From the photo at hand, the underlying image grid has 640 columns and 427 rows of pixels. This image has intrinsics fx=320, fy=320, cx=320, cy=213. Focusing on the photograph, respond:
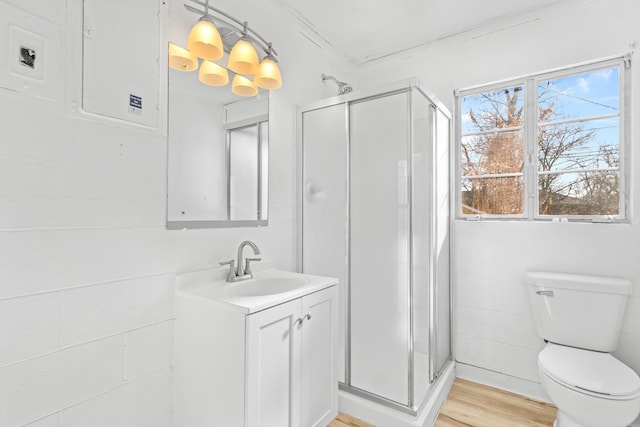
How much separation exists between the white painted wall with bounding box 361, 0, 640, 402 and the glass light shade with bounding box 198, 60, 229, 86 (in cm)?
155

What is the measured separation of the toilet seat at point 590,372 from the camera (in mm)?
1416

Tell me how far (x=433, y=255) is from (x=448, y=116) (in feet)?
3.42

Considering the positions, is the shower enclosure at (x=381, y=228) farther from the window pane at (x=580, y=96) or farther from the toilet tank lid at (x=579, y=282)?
the window pane at (x=580, y=96)

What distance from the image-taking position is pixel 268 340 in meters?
1.29

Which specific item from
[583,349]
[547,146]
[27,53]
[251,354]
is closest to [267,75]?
[27,53]

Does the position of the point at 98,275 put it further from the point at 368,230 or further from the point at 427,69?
the point at 427,69

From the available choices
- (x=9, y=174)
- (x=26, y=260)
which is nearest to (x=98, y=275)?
(x=26, y=260)

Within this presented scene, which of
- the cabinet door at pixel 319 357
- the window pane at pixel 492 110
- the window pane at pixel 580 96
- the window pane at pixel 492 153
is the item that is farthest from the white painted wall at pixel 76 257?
the window pane at pixel 580 96

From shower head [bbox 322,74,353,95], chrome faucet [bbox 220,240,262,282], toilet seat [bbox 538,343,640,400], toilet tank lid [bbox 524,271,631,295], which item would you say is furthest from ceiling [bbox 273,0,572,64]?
toilet seat [bbox 538,343,640,400]

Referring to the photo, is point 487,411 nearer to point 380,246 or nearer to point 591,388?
point 591,388

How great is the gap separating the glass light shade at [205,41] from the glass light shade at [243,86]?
219 mm

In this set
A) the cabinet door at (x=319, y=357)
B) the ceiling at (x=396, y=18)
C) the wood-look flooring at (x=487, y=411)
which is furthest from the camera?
the ceiling at (x=396, y=18)

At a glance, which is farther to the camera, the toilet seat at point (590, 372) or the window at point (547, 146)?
the window at point (547, 146)

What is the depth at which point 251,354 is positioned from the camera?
3.98ft
